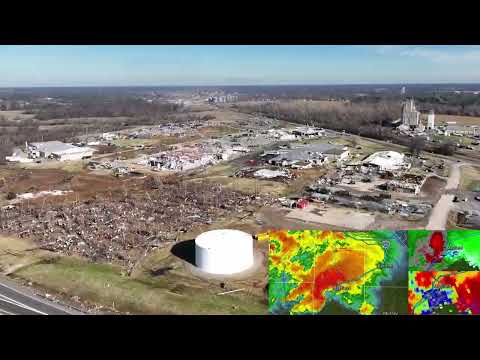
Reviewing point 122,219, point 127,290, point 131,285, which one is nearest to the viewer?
point 127,290

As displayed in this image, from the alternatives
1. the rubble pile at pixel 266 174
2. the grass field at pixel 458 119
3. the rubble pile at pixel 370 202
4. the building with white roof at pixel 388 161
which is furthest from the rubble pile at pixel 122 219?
the grass field at pixel 458 119

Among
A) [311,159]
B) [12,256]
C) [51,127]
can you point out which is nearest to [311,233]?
[12,256]

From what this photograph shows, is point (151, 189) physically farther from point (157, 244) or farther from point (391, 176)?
point (391, 176)

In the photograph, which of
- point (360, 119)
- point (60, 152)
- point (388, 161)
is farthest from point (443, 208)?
point (60, 152)
